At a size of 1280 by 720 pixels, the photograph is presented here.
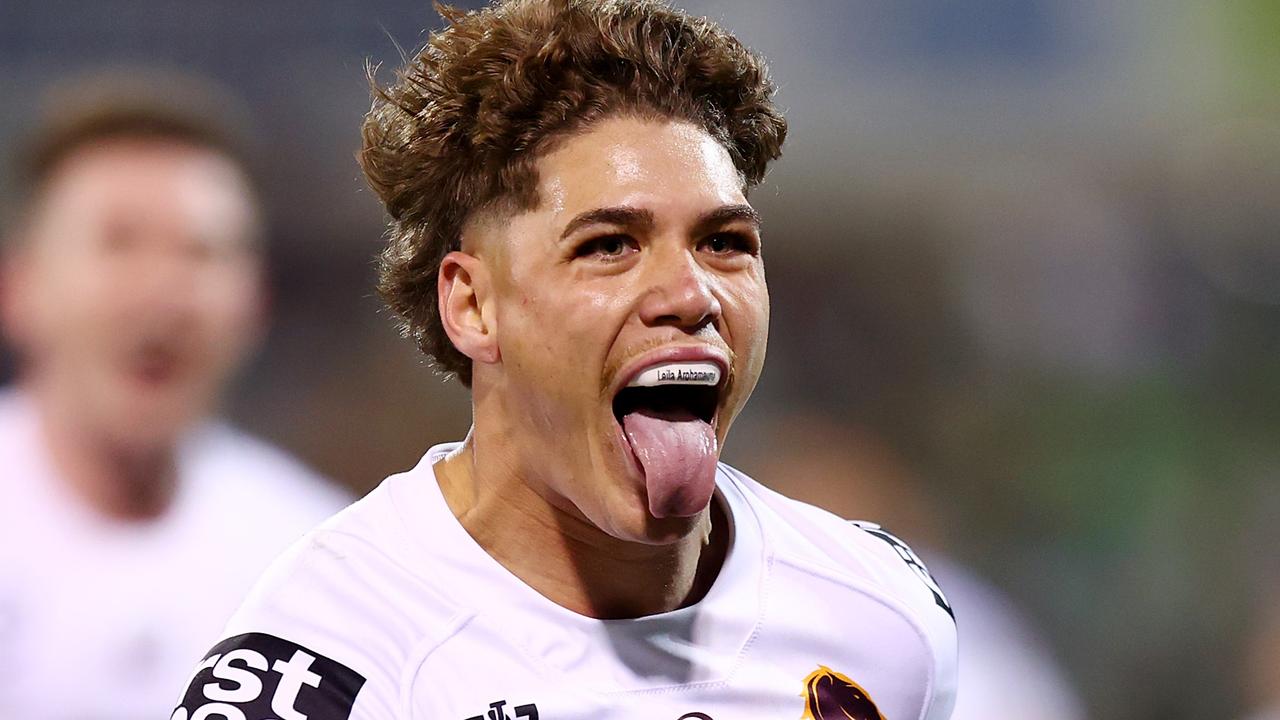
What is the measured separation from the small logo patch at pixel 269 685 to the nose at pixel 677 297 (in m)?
0.68

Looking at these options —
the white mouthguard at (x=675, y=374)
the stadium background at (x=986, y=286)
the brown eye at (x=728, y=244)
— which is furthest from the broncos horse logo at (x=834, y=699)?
the stadium background at (x=986, y=286)

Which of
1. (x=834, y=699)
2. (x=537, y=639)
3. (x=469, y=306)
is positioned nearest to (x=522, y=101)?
(x=469, y=306)

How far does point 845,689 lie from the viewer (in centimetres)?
243

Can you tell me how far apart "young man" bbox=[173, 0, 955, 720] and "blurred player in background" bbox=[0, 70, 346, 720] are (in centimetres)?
272

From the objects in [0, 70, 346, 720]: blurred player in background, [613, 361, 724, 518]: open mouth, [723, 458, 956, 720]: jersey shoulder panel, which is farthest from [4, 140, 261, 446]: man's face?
[613, 361, 724, 518]: open mouth

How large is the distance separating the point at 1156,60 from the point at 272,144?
3.49 m

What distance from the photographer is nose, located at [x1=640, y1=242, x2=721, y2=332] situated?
2131 millimetres

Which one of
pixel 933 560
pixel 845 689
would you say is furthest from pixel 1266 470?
pixel 845 689

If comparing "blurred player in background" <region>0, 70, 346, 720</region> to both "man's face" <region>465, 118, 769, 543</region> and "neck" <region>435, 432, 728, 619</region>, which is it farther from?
"man's face" <region>465, 118, 769, 543</region>

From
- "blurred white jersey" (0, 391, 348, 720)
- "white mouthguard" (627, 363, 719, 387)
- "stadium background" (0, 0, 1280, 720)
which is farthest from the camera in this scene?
"stadium background" (0, 0, 1280, 720)

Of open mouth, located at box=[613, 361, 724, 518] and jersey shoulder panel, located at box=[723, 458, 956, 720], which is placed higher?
open mouth, located at box=[613, 361, 724, 518]

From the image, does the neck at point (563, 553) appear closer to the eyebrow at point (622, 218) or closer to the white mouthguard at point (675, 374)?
the white mouthguard at point (675, 374)

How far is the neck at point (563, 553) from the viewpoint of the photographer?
2326 mm

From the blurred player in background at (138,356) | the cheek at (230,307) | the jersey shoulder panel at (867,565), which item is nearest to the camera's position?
the jersey shoulder panel at (867,565)
